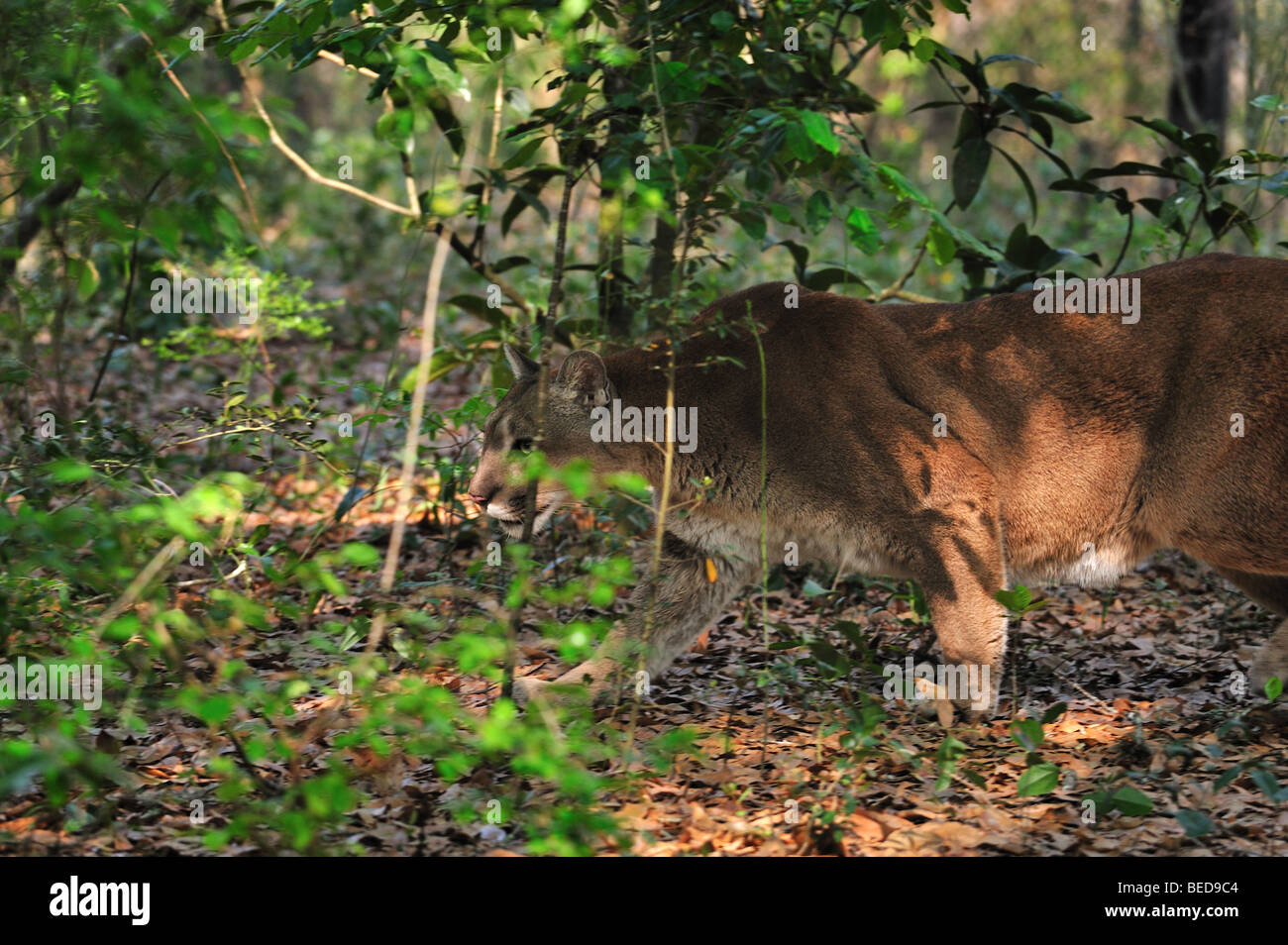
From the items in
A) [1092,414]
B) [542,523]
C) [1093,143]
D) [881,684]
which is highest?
[1093,143]

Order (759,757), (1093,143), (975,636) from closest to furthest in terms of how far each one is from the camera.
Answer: (759,757) < (975,636) < (1093,143)

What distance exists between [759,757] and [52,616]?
125 inches

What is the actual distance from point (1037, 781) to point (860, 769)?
2.31ft

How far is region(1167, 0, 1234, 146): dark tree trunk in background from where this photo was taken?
10.8 m

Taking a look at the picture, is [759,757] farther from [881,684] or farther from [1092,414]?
[1092,414]

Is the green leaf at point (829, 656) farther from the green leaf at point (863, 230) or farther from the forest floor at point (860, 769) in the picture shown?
the green leaf at point (863, 230)

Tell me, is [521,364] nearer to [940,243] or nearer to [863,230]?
[863,230]

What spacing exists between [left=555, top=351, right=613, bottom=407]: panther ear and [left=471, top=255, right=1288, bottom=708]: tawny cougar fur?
0.01 metres

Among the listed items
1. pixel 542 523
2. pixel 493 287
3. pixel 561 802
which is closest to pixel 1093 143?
pixel 493 287

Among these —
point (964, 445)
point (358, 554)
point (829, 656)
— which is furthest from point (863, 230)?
point (358, 554)

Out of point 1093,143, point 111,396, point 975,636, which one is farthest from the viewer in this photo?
point 1093,143

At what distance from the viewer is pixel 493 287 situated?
7.49 m

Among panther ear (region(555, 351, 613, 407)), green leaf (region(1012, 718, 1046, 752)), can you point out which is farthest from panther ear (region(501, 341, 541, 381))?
green leaf (region(1012, 718, 1046, 752))

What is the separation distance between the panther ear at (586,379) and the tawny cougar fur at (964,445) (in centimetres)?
1
